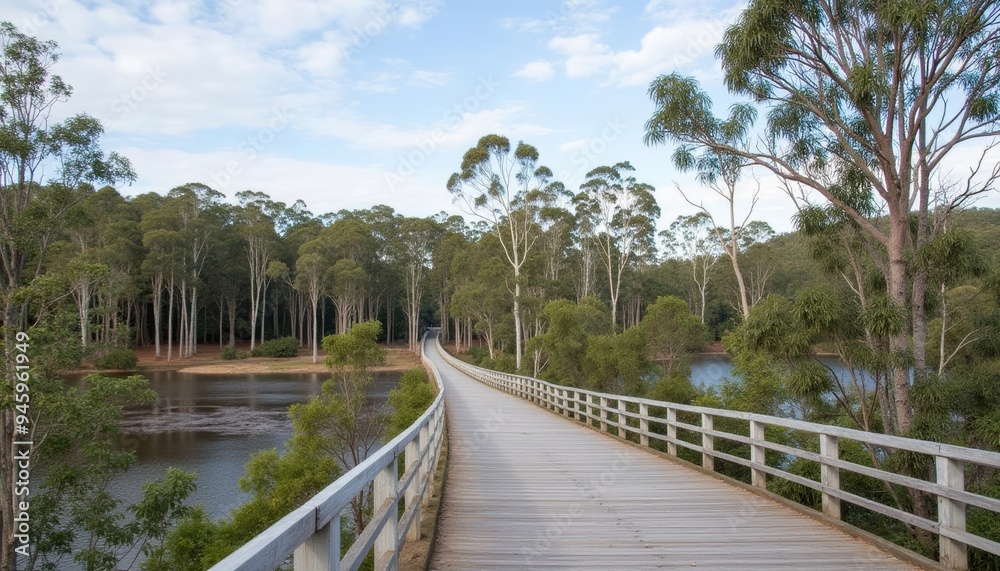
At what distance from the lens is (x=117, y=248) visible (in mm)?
48188

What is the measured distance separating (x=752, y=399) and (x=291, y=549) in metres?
17.8

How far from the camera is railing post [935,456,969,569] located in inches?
164

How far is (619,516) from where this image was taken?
6.06 meters

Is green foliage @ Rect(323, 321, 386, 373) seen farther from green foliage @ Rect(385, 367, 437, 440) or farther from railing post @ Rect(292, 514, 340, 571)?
railing post @ Rect(292, 514, 340, 571)

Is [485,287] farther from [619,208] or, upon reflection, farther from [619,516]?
[619,516]

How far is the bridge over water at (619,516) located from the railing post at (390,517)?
10 millimetres

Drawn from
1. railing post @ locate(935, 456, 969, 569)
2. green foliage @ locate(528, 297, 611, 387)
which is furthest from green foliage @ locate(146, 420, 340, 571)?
green foliage @ locate(528, 297, 611, 387)

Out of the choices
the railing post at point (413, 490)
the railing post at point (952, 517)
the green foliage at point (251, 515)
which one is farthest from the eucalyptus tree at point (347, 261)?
the railing post at point (952, 517)

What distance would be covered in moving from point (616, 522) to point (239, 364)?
178 ft

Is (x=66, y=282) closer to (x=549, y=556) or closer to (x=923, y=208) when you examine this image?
(x=549, y=556)

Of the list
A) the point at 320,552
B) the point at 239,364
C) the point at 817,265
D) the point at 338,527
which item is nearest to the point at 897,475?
the point at 338,527

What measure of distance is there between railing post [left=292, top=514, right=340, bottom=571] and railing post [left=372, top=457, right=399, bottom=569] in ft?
4.02

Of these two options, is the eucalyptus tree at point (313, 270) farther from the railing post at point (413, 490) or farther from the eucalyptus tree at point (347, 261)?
the railing post at point (413, 490)

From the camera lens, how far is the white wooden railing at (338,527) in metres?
1.77
